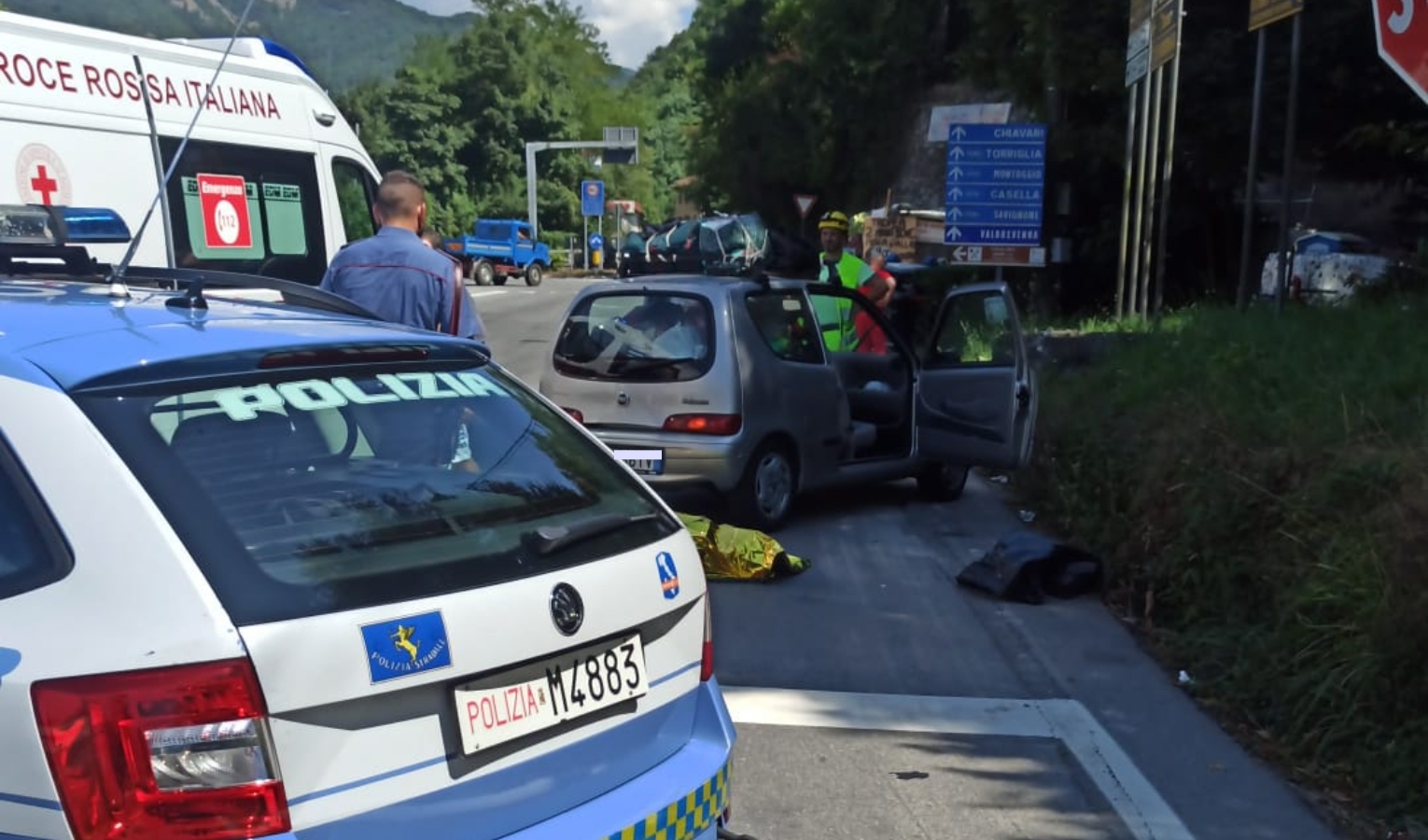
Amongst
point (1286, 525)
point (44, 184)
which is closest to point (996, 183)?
point (1286, 525)

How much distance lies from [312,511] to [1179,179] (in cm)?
1582

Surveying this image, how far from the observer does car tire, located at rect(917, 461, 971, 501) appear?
9.83m

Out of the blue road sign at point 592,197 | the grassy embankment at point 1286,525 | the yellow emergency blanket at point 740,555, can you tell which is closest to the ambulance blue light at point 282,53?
the yellow emergency blanket at point 740,555

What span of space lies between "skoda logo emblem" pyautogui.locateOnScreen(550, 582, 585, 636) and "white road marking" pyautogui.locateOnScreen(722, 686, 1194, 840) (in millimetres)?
2637

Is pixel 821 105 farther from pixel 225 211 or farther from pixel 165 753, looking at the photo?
pixel 165 753

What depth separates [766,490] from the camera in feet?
27.7

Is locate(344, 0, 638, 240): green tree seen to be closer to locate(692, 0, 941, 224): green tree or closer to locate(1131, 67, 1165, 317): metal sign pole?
locate(692, 0, 941, 224): green tree

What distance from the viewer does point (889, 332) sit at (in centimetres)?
958

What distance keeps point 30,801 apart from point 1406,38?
4.98 m

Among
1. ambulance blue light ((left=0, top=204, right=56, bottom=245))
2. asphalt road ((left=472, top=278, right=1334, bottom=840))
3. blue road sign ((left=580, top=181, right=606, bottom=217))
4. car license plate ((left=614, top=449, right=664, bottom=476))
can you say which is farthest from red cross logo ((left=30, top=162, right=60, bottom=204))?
blue road sign ((left=580, top=181, right=606, bottom=217))

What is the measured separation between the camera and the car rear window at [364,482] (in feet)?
7.72

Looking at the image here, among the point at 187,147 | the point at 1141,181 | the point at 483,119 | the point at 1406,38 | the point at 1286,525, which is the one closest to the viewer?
the point at 1406,38

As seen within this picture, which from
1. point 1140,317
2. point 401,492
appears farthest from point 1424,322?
point 401,492

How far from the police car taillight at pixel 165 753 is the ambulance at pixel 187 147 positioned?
5.25 m
